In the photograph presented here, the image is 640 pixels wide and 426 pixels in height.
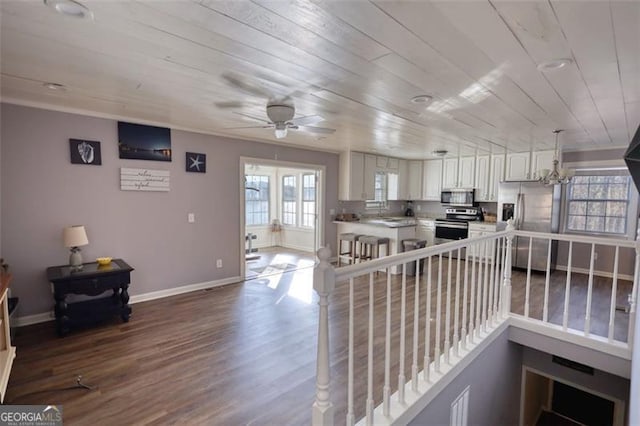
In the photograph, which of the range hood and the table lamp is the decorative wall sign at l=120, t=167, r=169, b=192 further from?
the range hood

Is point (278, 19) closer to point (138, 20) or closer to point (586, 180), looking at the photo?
point (138, 20)

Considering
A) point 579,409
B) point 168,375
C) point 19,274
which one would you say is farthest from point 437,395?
point 579,409

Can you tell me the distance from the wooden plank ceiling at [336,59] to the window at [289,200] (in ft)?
15.4

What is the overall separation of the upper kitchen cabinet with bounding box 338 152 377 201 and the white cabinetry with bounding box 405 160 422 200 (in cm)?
150

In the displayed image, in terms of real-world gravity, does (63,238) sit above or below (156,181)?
below

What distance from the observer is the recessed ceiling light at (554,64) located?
199 centimetres

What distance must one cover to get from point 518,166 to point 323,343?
6.15 m

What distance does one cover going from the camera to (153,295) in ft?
13.9

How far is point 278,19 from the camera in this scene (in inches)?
61.8

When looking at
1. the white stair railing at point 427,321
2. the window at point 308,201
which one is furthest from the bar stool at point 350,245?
the window at point 308,201

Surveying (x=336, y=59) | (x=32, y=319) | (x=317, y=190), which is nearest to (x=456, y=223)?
(x=317, y=190)

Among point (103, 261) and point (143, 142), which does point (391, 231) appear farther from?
point (103, 261)

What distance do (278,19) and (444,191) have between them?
658 cm

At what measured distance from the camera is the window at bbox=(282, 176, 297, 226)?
8.34 m
